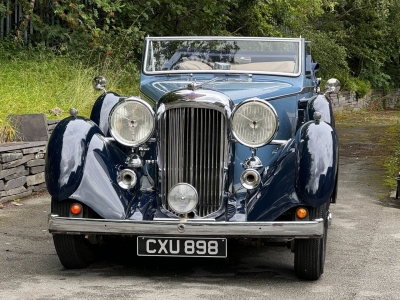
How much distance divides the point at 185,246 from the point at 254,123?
0.99m

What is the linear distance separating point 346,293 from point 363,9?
1920 cm

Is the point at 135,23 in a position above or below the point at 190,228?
above

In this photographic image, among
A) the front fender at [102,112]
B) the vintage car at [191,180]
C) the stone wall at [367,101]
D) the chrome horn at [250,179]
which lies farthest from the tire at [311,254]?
the stone wall at [367,101]

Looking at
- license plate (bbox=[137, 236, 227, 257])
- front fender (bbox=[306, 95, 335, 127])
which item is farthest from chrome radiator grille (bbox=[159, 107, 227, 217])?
front fender (bbox=[306, 95, 335, 127])

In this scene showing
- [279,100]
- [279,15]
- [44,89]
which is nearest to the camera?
[279,100]

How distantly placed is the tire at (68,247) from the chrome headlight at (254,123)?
1257 millimetres

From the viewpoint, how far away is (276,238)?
17.7ft

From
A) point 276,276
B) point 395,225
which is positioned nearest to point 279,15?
point 395,225

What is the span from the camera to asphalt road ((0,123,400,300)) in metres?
5.26

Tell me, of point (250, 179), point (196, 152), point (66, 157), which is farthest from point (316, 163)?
point (66, 157)

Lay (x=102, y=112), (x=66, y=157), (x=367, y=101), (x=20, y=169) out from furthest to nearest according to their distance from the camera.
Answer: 1. (x=367, y=101)
2. (x=20, y=169)
3. (x=102, y=112)
4. (x=66, y=157)

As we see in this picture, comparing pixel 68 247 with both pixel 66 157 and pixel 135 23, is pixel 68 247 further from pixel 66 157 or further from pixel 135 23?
pixel 135 23

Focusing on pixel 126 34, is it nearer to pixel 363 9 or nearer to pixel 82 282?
pixel 82 282

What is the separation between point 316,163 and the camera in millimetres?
5477
